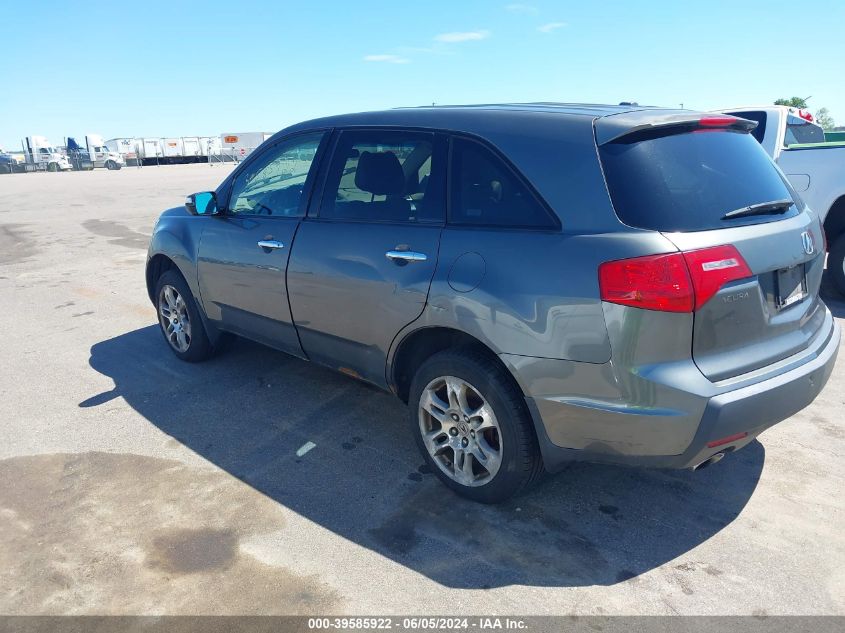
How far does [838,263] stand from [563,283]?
5484 millimetres

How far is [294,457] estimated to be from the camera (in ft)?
12.9

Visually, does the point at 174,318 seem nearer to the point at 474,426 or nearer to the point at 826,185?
the point at 474,426

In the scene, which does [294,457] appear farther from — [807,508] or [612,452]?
[807,508]

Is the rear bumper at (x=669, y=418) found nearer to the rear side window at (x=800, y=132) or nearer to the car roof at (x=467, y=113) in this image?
the car roof at (x=467, y=113)

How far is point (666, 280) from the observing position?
103 inches

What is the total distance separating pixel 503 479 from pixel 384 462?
89 centimetres

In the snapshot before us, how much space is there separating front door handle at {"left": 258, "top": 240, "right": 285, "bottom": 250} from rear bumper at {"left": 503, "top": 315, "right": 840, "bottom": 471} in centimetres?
185

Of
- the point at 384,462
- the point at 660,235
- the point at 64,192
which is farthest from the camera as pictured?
the point at 64,192

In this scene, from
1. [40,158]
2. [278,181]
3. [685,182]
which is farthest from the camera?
[40,158]

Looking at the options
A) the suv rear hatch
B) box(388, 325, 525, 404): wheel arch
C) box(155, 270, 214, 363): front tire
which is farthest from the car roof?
box(155, 270, 214, 363): front tire

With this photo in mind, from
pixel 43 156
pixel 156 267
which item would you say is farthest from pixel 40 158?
pixel 156 267

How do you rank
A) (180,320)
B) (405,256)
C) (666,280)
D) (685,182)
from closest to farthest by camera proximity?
(666,280) < (685,182) < (405,256) < (180,320)

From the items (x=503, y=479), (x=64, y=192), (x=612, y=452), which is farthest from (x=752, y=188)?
(x=64, y=192)

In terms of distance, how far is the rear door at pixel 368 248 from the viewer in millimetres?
3422
